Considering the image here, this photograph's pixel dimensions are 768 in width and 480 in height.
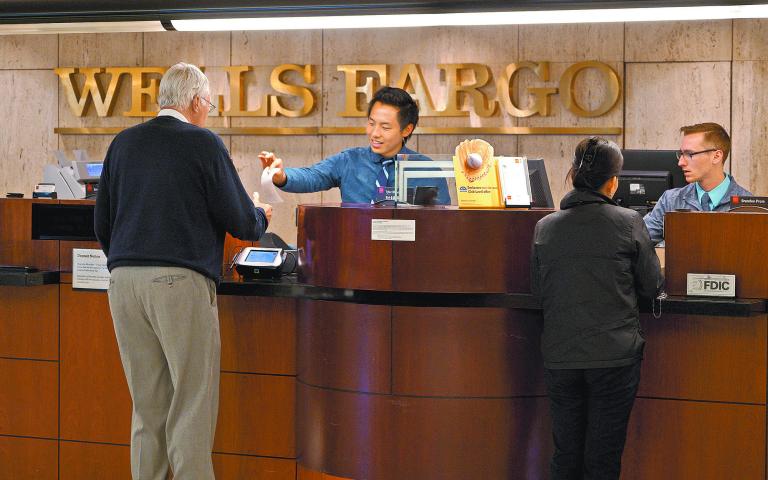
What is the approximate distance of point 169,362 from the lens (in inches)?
125

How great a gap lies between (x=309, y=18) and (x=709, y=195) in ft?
7.58

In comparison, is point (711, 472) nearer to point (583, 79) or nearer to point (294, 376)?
point (294, 376)

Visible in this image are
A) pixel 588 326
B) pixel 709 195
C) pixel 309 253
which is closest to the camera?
pixel 588 326

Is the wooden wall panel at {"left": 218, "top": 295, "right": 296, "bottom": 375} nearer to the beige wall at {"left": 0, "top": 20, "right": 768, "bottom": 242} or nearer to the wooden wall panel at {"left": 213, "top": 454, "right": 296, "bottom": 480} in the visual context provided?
the wooden wall panel at {"left": 213, "top": 454, "right": 296, "bottom": 480}

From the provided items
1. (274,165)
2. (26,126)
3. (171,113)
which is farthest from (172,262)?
(26,126)

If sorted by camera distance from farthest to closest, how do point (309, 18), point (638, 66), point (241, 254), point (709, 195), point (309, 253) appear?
point (638, 66) → point (309, 18) → point (709, 195) → point (241, 254) → point (309, 253)

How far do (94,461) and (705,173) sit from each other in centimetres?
312

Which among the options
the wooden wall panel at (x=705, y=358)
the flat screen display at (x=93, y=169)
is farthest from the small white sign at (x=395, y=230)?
the flat screen display at (x=93, y=169)

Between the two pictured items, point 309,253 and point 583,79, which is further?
point 583,79

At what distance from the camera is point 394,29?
698 centimetres

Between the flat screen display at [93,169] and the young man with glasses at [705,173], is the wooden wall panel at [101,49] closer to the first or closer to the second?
the flat screen display at [93,169]

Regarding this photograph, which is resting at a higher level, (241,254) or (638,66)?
(638,66)

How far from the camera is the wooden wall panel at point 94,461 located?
4.04 m

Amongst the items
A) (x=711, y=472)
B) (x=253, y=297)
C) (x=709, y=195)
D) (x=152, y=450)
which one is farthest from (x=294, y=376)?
(x=709, y=195)
